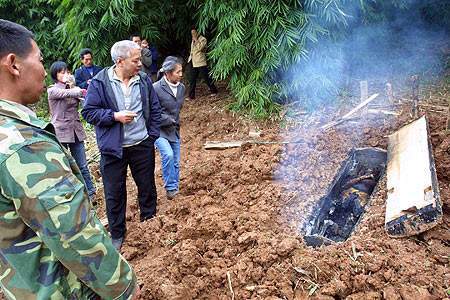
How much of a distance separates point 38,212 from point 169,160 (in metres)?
3.26

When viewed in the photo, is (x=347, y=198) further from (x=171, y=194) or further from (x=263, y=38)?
(x=263, y=38)

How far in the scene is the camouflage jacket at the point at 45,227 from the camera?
133cm

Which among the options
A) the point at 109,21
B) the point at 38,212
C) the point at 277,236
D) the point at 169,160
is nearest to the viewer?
the point at 38,212

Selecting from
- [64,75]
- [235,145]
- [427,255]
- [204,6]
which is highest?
[204,6]

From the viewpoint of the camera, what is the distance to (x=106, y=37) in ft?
30.0

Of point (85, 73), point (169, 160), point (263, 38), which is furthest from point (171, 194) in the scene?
point (263, 38)

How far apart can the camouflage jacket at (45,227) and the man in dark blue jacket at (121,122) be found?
2078mm

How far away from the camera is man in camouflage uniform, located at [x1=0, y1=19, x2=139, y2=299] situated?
1331mm

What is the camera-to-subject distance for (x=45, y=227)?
4.46 ft

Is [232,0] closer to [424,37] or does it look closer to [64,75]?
[64,75]

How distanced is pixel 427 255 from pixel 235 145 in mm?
3709

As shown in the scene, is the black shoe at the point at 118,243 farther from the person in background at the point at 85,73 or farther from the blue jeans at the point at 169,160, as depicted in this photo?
the person in background at the point at 85,73

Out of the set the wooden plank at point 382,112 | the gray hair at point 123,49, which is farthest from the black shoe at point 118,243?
the wooden plank at point 382,112

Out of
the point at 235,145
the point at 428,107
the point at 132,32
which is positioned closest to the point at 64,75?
the point at 235,145
